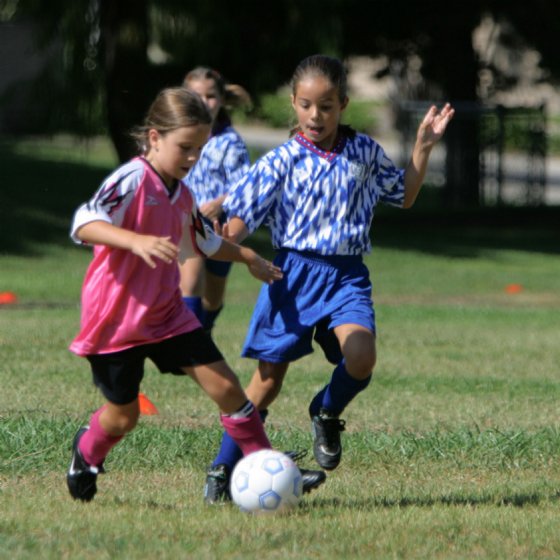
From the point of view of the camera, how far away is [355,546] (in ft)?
15.6

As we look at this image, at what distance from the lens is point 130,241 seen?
16.3 ft

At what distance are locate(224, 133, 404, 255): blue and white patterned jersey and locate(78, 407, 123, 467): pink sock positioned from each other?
1.19m

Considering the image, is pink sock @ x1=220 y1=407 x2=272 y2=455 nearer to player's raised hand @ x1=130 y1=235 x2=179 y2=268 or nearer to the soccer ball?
the soccer ball

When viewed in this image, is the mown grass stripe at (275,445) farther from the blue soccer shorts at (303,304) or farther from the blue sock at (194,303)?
the blue sock at (194,303)

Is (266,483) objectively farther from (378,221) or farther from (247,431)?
(378,221)

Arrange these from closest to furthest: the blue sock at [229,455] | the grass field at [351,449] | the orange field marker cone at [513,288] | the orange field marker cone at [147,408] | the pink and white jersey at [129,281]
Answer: the grass field at [351,449], the pink and white jersey at [129,281], the blue sock at [229,455], the orange field marker cone at [147,408], the orange field marker cone at [513,288]

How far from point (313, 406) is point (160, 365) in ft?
3.47

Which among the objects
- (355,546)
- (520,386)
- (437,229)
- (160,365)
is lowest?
(437,229)

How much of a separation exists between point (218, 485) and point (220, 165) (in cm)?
388

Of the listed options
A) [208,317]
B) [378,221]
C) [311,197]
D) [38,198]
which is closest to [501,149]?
[378,221]

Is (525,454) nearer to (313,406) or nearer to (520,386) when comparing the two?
(313,406)

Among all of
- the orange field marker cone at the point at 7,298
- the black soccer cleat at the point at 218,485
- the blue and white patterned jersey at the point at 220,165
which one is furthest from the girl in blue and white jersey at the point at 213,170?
the orange field marker cone at the point at 7,298

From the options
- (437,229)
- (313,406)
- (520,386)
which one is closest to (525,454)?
(313,406)

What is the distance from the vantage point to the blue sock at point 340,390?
5969mm
